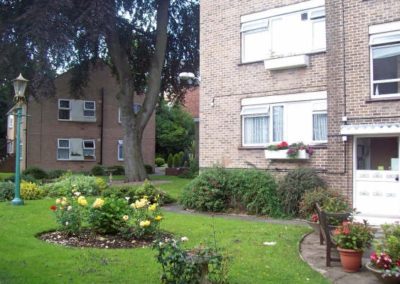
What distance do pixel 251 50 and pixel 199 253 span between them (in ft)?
40.2

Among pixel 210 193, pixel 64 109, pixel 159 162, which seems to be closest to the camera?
pixel 210 193

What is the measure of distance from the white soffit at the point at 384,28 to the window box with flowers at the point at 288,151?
386 centimetres

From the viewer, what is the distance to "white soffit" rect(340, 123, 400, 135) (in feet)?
42.1

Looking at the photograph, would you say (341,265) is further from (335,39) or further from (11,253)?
(335,39)

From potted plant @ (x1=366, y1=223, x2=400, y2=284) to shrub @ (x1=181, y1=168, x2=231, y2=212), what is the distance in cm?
866

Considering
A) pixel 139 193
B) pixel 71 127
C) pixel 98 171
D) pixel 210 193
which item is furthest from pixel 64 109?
pixel 210 193

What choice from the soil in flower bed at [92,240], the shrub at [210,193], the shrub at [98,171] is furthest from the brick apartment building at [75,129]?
the soil in flower bed at [92,240]

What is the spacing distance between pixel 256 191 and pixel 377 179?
3.46 m

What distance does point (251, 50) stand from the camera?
17.4 meters

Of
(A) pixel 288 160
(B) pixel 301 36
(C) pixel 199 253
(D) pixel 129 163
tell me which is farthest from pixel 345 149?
(D) pixel 129 163

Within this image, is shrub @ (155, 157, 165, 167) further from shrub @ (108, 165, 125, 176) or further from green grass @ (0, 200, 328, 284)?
green grass @ (0, 200, 328, 284)

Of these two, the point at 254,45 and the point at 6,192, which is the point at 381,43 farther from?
the point at 6,192

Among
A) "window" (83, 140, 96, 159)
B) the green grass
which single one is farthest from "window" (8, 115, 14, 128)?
the green grass

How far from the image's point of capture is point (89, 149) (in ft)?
124
